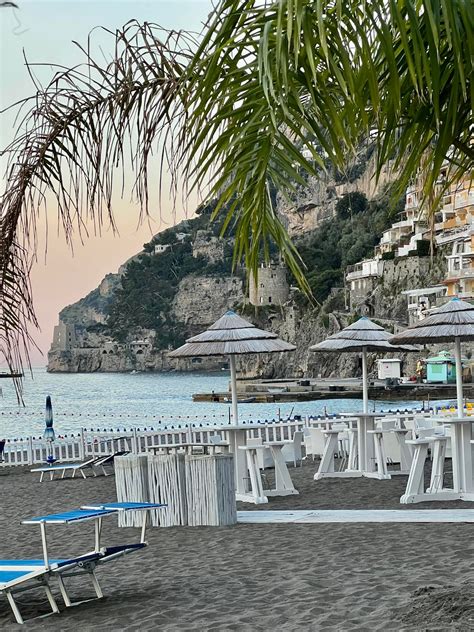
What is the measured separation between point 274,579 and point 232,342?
291 inches

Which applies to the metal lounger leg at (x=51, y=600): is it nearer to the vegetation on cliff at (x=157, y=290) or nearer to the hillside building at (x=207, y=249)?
the vegetation on cliff at (x=157, y=290)

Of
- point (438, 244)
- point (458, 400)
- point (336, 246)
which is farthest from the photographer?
point (336, 246)

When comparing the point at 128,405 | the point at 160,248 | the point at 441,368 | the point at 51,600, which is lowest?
the point at 128,405

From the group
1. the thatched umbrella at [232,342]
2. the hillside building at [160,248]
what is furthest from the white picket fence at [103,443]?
the hillside building at [160,248]

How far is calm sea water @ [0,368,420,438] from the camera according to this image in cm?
7556

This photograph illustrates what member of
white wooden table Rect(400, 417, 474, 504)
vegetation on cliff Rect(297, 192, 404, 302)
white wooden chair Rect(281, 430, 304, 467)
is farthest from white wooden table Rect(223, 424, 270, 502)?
vegetation on cliff Rect(297, 192, 404, 302)

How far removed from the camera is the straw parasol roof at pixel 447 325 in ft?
44.9

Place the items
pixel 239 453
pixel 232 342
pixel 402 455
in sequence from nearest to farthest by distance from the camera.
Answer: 1. pixel 239 453
2. pixel 232 342
3. pixel 402 455

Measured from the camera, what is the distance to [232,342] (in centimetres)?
1491

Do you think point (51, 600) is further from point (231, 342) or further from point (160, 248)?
point (160, 248)

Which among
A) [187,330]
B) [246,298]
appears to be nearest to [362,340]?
[246,298]

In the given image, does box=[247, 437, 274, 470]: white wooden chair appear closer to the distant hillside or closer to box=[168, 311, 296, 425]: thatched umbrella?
box=[168, 311, 296, 425]: thatched umbrella

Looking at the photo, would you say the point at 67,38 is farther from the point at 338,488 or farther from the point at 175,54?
the point at 338,488

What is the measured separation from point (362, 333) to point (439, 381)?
2837 inches
